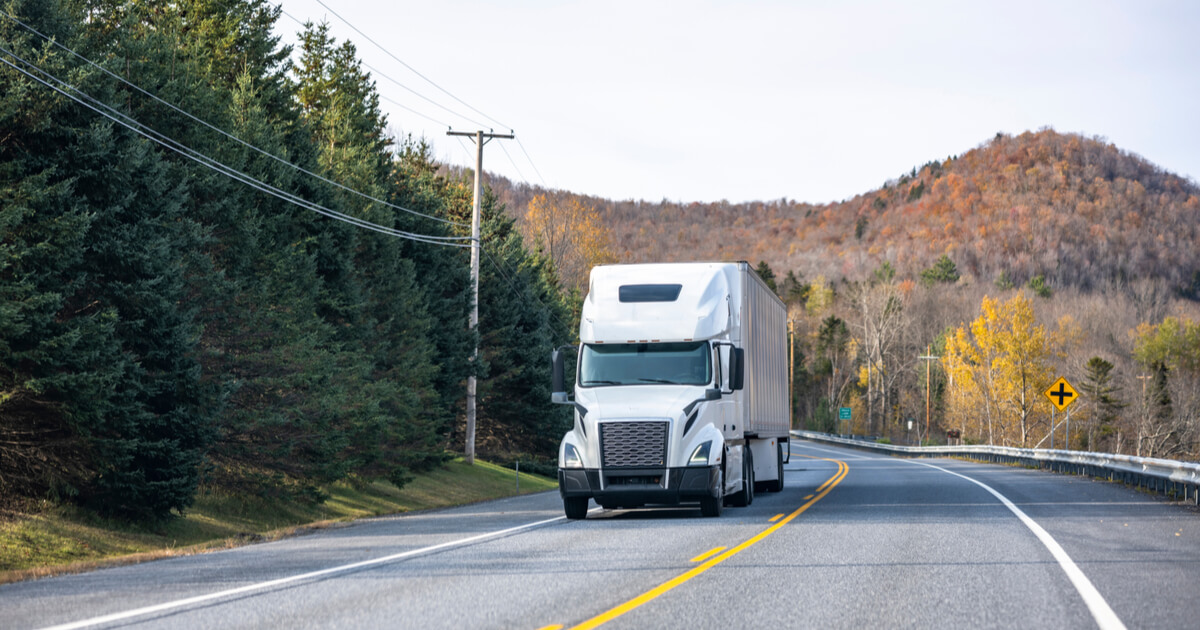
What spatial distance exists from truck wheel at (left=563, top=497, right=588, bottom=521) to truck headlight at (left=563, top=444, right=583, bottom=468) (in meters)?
0.63

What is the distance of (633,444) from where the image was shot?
18.1 m

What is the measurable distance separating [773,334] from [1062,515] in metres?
8.94

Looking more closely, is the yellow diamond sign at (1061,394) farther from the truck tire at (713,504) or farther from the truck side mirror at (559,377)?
the truck side mirror at (559,377)

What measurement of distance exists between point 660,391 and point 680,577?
7.86 metres

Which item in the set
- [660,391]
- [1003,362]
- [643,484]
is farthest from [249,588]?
[1003,362]

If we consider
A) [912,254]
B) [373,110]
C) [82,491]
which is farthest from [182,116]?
Answer: [912,254]

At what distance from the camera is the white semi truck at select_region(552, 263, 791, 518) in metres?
18.1

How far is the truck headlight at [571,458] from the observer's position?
18453mm

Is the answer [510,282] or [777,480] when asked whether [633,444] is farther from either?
[510,282]

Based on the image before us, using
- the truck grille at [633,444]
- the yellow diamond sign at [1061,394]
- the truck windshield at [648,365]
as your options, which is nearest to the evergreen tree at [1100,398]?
the yellow diamond sign at [1061,394]

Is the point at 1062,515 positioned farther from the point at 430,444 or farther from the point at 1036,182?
the point at 1036,182

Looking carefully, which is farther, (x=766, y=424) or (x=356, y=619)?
(x=766, y=424)

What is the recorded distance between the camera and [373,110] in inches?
2005

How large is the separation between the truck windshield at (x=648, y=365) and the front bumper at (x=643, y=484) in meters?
1.57
